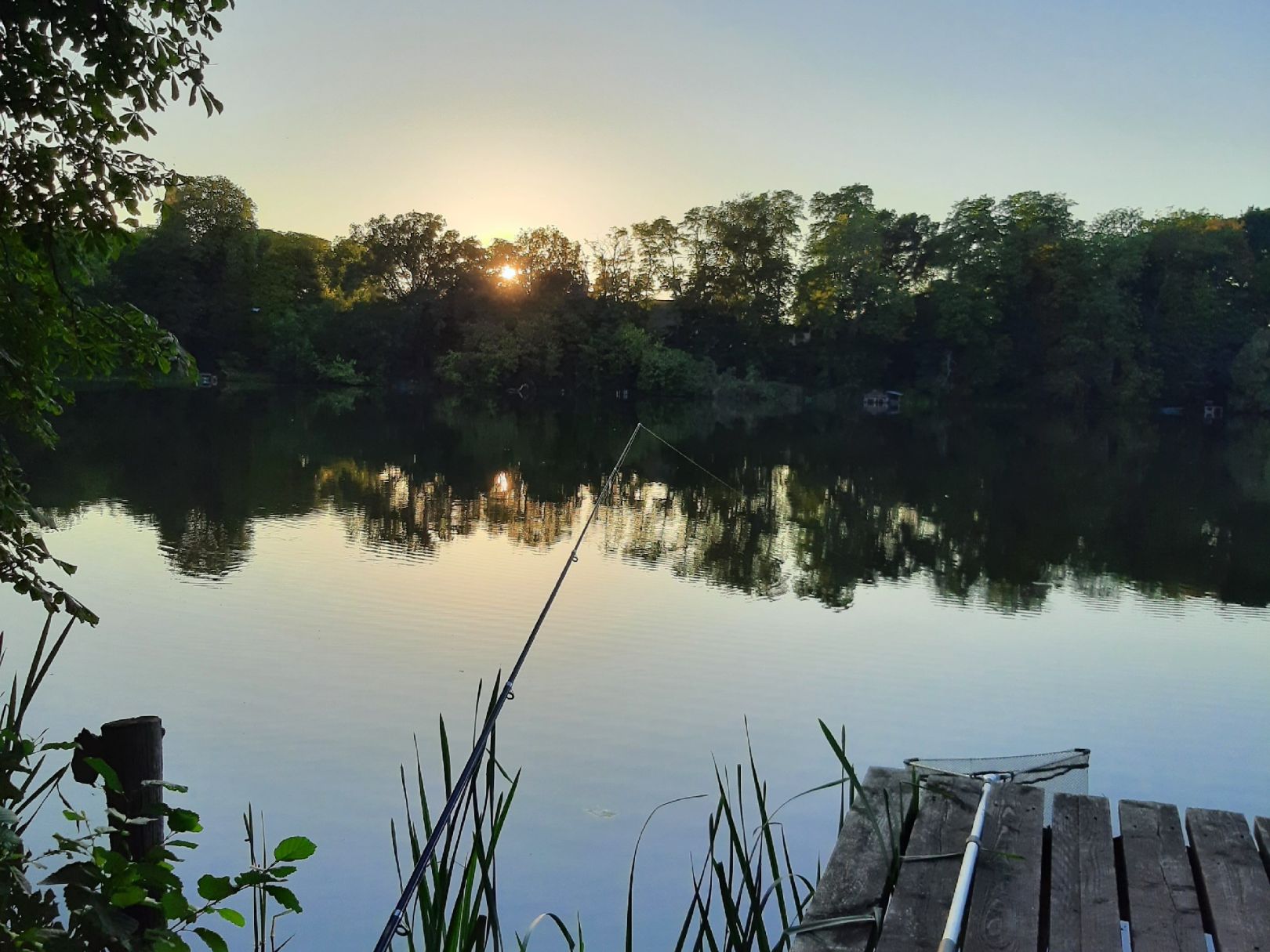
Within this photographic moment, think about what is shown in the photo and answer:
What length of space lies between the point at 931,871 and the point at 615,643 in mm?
5320

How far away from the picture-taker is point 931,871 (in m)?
2.79

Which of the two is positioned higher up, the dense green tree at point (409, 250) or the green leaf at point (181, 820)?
the dense green tree at point (409, 250)

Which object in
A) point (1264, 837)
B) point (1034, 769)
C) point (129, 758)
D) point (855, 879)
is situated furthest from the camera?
point (1034, 769)

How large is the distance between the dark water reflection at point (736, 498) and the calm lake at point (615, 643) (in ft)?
0.31

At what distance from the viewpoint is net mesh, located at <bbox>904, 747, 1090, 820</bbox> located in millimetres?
3488

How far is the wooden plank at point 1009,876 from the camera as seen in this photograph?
251 centimetres

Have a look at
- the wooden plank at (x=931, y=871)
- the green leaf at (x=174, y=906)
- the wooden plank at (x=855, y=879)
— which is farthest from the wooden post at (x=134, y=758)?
the wooden plank at (x=931, y=871)

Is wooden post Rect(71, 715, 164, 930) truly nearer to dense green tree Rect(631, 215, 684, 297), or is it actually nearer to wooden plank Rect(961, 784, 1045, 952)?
wooden plank Rect(961, 784, 1045, 952)

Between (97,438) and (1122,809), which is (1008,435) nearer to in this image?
(97,438)

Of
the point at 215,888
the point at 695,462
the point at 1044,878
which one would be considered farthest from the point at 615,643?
the point at 695,462

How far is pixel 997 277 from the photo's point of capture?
50125 mm

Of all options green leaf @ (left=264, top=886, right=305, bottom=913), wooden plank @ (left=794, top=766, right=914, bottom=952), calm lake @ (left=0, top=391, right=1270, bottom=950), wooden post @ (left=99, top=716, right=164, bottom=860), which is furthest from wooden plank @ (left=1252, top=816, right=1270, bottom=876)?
wooden post @ (left=99, top=716, right=164, bottom=860)

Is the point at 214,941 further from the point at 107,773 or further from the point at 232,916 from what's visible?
the point at 107,773

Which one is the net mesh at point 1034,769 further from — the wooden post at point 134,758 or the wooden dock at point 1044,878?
the wooden post at point 134,758
